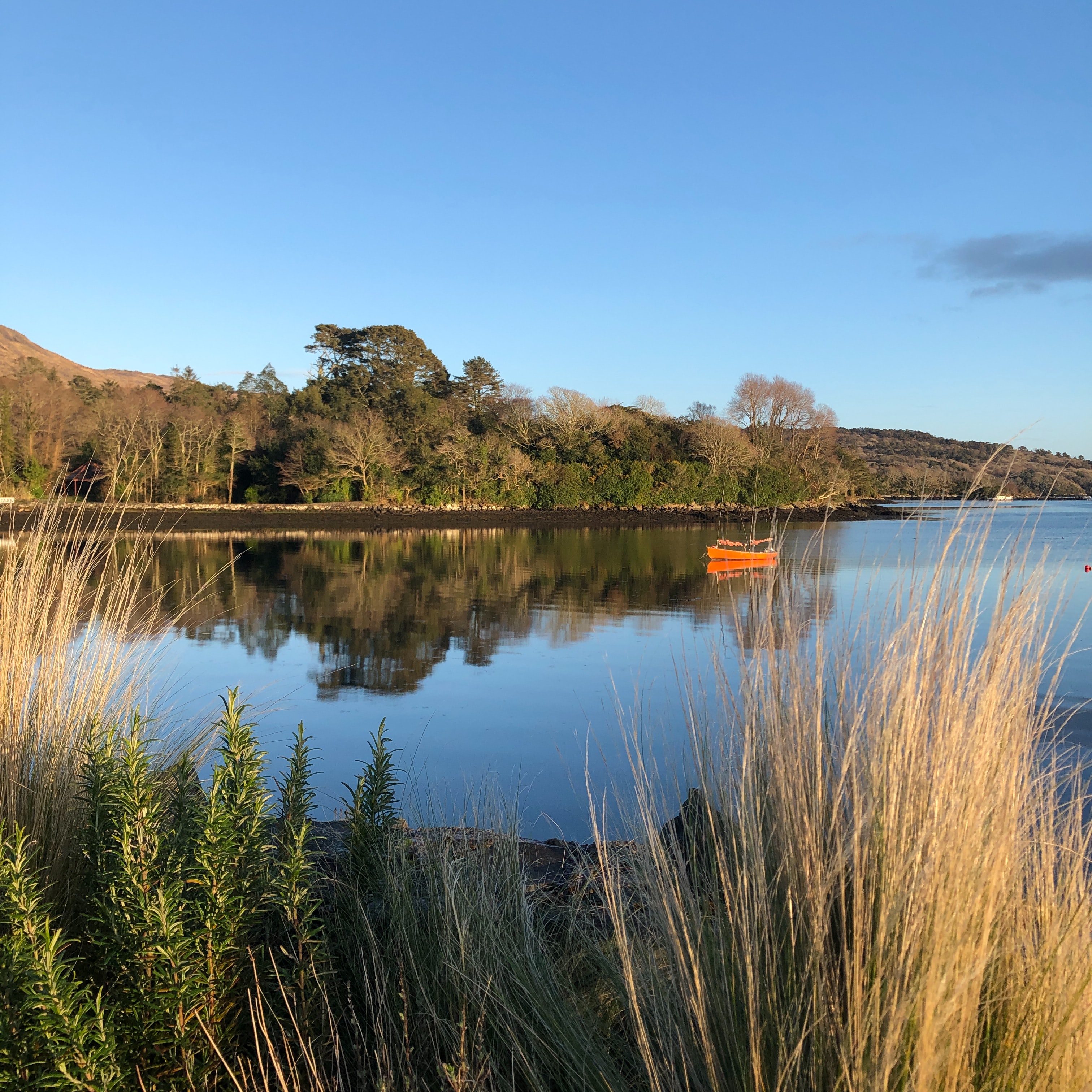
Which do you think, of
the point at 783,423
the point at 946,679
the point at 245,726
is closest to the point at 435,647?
the point at 245,726

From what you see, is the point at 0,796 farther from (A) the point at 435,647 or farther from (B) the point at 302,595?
(B) the point at 302,595

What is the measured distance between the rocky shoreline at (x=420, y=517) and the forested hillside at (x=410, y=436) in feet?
3.41

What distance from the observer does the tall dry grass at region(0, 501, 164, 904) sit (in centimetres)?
244

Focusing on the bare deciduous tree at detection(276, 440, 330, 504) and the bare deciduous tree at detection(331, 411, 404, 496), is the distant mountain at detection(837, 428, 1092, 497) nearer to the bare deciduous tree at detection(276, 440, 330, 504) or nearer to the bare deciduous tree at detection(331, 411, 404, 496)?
the bare deciduous tree at detection(331, 411, 404, 496)

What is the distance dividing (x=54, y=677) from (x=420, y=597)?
1296 cm

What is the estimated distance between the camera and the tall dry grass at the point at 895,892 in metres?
1.37

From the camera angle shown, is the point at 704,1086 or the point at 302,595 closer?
the point at 704,1086

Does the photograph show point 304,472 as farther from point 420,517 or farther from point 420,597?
point 420,597

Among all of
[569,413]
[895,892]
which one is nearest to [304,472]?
[569,413]

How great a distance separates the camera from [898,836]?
147 cm

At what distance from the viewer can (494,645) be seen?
11.4 m

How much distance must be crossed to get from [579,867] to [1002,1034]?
1897 millimetres

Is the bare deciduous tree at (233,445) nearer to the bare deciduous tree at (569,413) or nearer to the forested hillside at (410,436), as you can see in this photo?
the forested hillside at (410,436)

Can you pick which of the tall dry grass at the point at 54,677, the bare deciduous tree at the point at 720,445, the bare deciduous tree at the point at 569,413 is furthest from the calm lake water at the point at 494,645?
the bare deciduous tree at the point at 569,413
